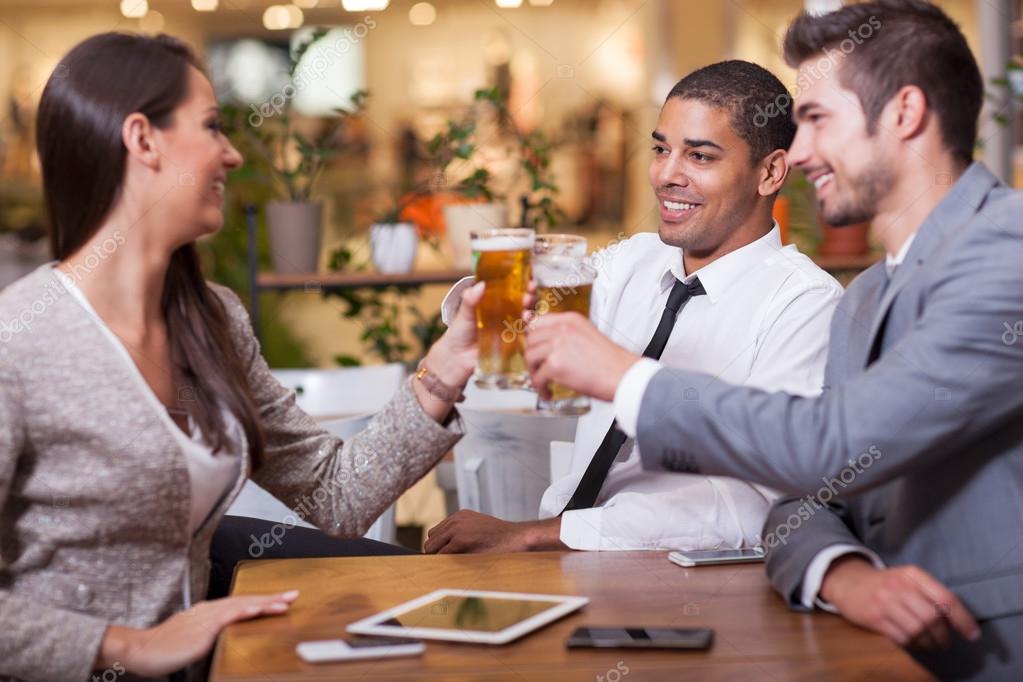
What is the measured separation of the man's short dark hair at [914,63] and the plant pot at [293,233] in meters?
2.53

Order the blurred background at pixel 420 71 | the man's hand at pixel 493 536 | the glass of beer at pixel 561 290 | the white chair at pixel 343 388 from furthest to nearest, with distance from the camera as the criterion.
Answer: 1. the blurred background at pixel 420 71
2. the white chair at pixel 343 388
3. the man's hand at pixel 493 536
4. the glass of beer at pixel 561 290

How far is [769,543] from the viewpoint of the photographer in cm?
167

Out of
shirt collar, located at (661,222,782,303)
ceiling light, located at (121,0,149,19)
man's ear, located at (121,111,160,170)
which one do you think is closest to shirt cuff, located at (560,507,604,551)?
shirt collar, located at (661,222,782,303)

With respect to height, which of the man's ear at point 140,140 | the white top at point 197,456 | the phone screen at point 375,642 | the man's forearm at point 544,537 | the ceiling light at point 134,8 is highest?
the ceiling light at point 134,8

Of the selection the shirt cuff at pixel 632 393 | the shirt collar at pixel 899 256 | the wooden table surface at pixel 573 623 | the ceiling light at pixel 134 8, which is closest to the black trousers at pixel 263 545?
the wooden table surface at pixel 573 623

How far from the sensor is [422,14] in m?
8.89

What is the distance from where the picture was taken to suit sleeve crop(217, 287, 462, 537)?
6.35 ft

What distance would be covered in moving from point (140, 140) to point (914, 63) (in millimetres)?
1060

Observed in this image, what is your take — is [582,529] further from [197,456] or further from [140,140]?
[140,140]

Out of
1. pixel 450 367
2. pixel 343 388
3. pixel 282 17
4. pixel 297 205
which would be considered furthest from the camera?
pixel 282 17

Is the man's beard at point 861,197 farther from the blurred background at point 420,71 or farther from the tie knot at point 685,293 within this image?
the blurred background at point 420,71

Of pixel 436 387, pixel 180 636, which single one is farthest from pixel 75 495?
pixel 436 387

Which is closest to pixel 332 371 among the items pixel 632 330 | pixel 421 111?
pixel 632 330

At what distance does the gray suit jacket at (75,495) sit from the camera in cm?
149
